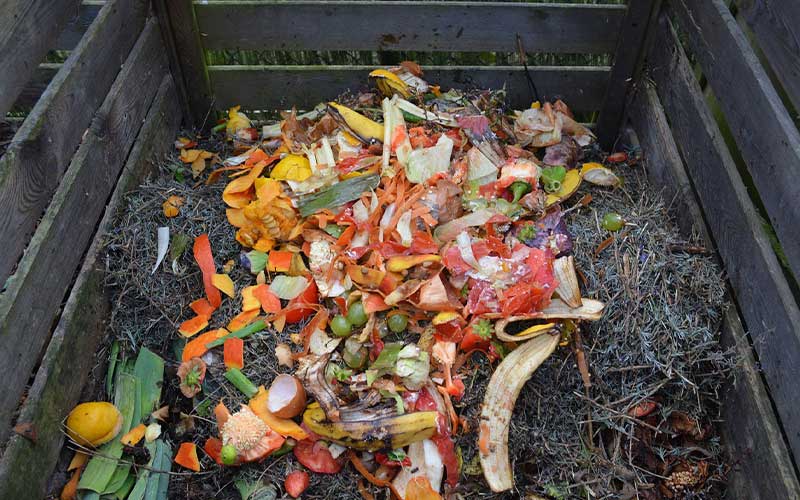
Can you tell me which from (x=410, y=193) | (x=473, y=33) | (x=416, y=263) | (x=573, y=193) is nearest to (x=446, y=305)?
(x=416, y=263)

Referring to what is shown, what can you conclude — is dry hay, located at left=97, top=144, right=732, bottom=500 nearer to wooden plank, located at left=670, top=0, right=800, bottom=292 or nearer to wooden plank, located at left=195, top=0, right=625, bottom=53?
wooden plank, located at left=670, top=0, right=800, bottom=292

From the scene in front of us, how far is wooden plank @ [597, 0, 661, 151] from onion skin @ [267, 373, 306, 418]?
2399 mm

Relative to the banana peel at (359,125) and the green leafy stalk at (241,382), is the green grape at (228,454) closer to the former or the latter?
the green leafy stalk at (241,382)

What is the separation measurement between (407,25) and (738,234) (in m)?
1.94

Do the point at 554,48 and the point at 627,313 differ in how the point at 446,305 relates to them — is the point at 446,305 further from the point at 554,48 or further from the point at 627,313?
the point at 554,48

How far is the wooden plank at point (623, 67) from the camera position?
3.35 meters

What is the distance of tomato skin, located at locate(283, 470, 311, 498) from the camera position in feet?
7.95

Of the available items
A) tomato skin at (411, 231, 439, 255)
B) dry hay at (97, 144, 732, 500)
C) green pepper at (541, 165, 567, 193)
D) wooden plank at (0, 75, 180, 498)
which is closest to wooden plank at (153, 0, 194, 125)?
wooden plank at (0, 75, 180, 498)

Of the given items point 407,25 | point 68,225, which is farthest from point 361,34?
point 68,225

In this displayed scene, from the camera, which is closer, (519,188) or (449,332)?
(449,332)

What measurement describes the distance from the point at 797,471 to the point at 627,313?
78cm

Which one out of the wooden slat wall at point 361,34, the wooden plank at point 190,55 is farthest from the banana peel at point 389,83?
the wooden plank at point 190,55

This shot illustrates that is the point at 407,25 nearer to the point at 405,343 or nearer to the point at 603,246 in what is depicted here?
the point at 603,246

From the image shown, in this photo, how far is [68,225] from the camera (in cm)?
252
